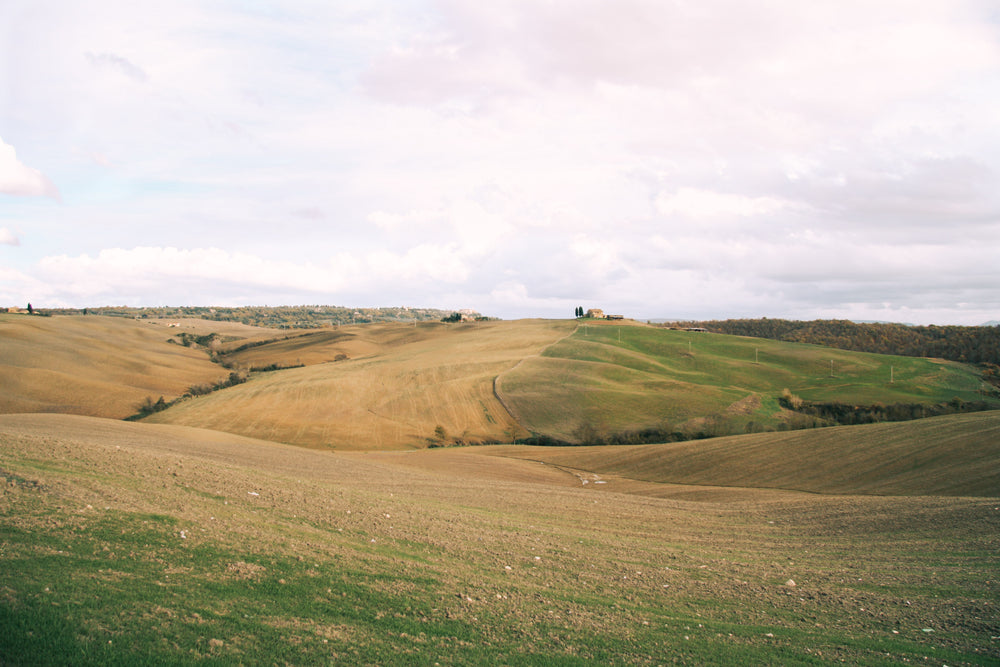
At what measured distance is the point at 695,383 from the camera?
74062 mm

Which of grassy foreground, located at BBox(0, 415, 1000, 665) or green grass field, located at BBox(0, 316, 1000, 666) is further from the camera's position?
green grass field, located at BBox(0, 316, 1000, 666)

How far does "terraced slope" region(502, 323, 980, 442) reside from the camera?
60.1 m

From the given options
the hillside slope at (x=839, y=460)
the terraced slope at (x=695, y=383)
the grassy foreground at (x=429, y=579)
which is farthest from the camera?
the terraced slope at (x=695, y=383)

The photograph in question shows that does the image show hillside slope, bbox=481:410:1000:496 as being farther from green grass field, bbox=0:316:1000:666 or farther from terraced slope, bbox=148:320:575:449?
terraced slope, bbox=148:320:575:449

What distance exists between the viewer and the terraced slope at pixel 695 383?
197 ft

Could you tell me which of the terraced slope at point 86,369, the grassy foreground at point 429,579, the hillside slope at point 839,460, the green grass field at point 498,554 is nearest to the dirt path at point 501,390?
the hillside slope at point 839,460

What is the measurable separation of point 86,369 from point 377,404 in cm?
4690

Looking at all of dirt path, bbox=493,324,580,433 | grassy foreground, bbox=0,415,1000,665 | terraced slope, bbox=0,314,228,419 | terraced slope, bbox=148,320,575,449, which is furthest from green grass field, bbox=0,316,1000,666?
terraced slope, bbox=0,314,228,419

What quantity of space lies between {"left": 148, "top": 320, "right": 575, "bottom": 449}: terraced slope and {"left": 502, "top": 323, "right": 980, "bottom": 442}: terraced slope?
5.08 metres

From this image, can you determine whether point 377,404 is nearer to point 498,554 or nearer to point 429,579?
point 498,554

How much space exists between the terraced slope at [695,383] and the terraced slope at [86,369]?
163 feet

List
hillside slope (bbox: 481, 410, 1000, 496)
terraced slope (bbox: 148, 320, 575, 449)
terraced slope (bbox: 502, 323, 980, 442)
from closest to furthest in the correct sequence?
hillside slope (bbox: 481, 410, 1000, 496) → terraced slope (bbox: 148, 320, 575, 449) → terraced slope (bbox: 502, 323, 980, 442)

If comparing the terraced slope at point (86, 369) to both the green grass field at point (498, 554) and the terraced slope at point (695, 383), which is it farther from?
the terraced slope at point (695, 383)

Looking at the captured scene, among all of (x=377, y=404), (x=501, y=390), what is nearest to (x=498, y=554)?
(x=377, y=404)
